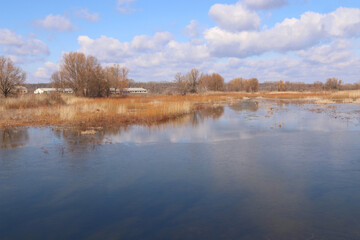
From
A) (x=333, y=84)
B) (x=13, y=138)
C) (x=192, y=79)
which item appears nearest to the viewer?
(x=13, y=138)

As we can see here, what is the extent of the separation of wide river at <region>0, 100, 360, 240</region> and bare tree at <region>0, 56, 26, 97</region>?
19555 millimetres

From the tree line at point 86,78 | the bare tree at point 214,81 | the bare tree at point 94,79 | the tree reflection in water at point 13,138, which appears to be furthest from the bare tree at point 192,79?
the tree reflection in water at point 13,138

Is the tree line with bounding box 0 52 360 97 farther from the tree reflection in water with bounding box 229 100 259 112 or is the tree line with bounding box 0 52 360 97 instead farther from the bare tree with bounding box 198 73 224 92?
the bare tree with bounding box 198 73 224 92

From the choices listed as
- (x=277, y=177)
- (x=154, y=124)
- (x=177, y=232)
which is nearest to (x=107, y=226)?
(x=177, y=232)

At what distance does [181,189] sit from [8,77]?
27.7m

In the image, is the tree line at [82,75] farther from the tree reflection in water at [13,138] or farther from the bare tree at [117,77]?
the tree reflection in water at [13,138]

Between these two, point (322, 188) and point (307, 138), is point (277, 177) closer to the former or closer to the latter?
point (322, 188)

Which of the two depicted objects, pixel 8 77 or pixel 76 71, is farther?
pixel 76 71

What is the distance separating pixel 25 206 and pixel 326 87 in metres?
88.3

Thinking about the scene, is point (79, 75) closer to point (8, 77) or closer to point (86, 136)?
point (8, 77)

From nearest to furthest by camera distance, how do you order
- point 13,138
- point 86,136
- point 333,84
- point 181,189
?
point 181,189 < point 13,138 < point 86,136 < point 333,84

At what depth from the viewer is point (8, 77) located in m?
27.1

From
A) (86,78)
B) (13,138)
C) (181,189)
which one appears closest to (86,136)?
(13,138)

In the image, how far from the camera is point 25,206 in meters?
4.96
